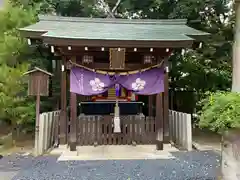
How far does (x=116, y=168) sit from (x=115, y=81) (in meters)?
2.76

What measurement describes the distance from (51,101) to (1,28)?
298 centimetres

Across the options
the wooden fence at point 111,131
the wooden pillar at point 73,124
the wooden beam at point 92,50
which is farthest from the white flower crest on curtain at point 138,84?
the wooden pillar at point 73,124

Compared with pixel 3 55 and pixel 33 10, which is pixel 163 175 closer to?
pixel 3 55

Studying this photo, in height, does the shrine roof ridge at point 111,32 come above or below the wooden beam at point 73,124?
→ above

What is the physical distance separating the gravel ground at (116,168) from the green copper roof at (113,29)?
3.08m

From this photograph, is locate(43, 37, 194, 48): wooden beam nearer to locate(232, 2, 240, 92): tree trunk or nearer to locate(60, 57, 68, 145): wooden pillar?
locate(60, 57, 68, 145): wooden pillar

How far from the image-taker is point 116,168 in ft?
20.1

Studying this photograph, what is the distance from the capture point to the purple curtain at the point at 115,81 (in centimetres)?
795

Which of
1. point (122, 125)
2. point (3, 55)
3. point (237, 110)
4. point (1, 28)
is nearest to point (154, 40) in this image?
point (122, 125)

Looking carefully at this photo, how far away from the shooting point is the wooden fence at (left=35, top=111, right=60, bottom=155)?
764 centimetres

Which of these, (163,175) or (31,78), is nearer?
(163,175)

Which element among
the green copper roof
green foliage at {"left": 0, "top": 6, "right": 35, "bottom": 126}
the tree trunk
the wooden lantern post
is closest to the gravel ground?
the wooden lantern post

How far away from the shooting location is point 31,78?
764 cm

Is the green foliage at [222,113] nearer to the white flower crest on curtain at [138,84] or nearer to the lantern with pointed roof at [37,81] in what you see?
the white flower crest on curtain at [138,84]
